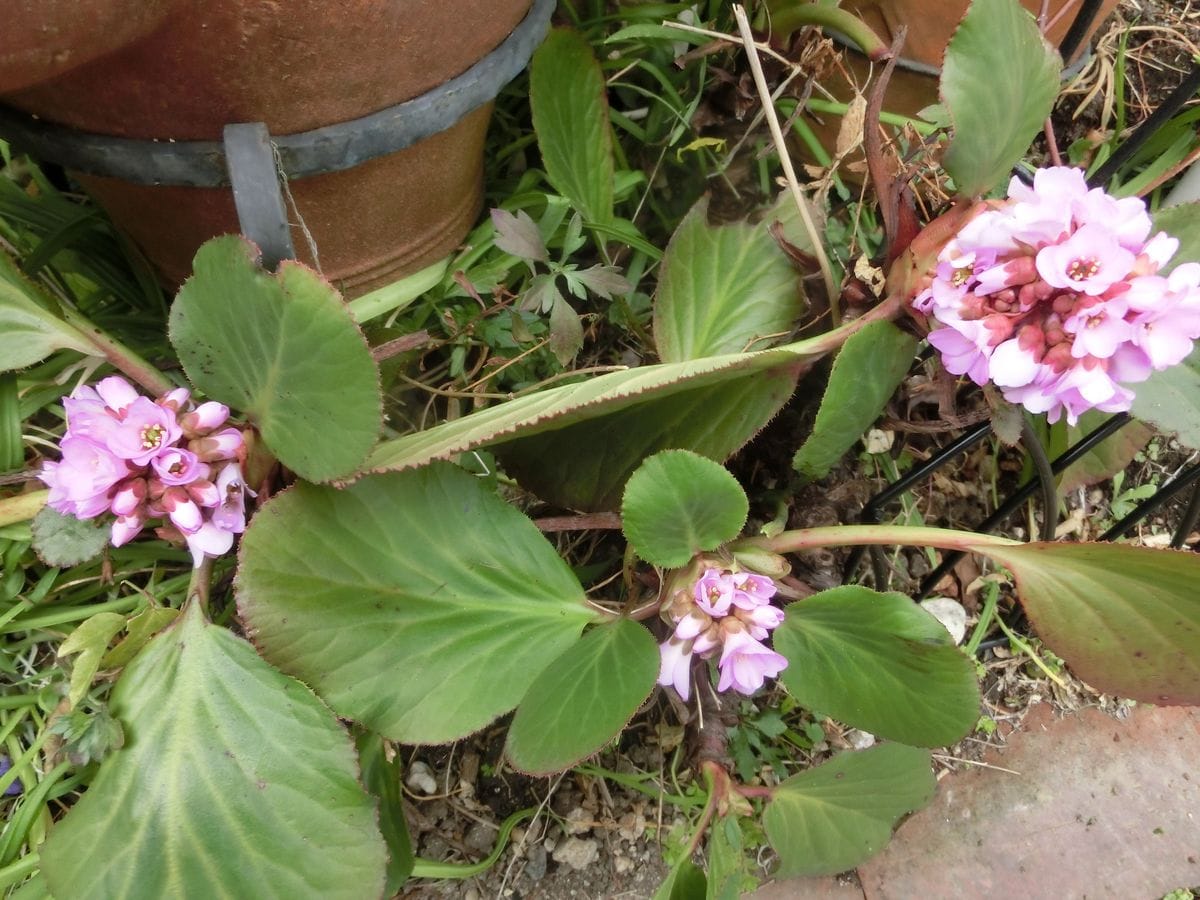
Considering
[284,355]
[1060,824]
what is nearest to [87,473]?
[284,355]

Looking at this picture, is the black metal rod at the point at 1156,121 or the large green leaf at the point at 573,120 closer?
the black metal rod at the point at 1156,121

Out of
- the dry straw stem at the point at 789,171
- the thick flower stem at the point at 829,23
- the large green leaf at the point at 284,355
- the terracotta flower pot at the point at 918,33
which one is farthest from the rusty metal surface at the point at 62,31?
the terracotta flower pot at the point at 918,33

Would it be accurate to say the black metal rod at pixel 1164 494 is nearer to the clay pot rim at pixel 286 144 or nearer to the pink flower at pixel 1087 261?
the pink flower at pixel 1087 261

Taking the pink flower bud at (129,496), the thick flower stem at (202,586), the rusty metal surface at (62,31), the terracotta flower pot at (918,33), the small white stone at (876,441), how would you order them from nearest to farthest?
the rusty metal surface at (62,31)
the pink flower bud at (129,496)
the thick flower stem at (202,586)
the terracotta flower pot at (918,33)
the small white stone at (876,441)

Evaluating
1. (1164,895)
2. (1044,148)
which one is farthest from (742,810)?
(1044,148)

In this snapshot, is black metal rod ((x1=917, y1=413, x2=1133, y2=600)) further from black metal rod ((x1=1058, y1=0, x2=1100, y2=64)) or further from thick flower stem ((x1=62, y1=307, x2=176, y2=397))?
thick flower stem ((x1=62, y1=307, x2=176, y2=397))

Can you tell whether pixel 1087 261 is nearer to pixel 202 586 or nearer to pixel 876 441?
pixel 876 441
